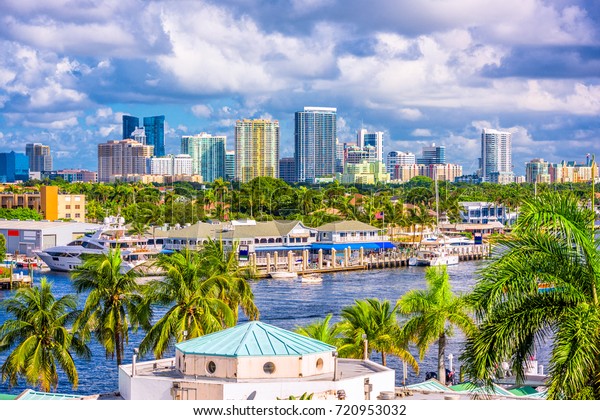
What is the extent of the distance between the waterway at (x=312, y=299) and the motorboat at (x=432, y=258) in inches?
39.9

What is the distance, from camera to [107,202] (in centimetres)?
13612

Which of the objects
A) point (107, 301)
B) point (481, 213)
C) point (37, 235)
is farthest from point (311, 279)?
point (481, 213)

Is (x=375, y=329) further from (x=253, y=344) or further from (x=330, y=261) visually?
(x=330, y=261)

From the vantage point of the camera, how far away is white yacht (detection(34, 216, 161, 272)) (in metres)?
76.8

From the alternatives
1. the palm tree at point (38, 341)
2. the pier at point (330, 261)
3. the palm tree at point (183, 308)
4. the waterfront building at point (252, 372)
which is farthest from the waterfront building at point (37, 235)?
the waterfront building at point (252, 372)

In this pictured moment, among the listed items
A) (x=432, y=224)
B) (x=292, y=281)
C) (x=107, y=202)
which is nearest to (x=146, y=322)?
(x=292, y=281)

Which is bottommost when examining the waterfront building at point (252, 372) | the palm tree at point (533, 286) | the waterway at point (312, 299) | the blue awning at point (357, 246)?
the waterway at point (312, 299)

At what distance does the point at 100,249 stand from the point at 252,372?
216 ft

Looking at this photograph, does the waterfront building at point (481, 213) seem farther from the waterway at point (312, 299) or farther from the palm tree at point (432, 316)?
the palm tree at point (432, 316)

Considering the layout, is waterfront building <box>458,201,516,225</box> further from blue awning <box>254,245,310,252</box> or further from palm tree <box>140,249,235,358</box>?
palm tree <box>140,249,235,358</box>

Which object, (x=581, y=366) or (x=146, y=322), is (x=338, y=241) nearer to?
(x=146, y=322)

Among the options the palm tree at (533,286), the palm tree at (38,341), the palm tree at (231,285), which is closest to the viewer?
the palm tree at (533,286)

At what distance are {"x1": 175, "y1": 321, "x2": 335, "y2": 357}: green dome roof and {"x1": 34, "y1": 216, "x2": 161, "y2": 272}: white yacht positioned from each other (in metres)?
60.5

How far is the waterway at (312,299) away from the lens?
3147cm
